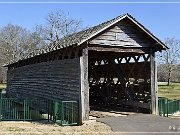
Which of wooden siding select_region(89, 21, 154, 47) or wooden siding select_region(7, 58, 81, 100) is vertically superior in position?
wooden siding select_region(89, 21, 154, 47)

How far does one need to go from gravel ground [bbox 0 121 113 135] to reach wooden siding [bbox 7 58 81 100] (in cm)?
199

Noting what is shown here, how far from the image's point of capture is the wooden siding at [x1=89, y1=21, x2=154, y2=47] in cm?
1700

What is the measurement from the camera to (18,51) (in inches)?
2739

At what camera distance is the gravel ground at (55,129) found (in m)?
13.2

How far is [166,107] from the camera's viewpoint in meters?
20.4

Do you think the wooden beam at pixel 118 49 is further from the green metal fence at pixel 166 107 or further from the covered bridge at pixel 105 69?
the green metal fence at pixel 166 107

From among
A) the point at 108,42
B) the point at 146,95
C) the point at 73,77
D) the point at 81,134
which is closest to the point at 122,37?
the point at 108,42

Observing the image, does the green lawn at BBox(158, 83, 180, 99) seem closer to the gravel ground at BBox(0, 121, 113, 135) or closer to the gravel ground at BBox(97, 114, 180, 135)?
the gravel ground at BBox(97, 114, 180, 135)

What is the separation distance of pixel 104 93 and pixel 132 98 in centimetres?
376

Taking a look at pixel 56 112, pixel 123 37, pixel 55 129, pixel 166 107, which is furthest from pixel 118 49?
pixel 55 129

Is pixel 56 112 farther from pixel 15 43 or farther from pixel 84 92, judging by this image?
pixel 15 43

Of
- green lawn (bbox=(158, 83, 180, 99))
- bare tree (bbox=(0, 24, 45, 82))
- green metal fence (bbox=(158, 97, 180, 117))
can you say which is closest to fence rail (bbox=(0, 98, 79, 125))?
green metal fence (bbox=(158, 97, 180, 117))

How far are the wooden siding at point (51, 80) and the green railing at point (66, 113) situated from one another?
19.3 inches

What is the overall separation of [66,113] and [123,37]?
5.30 metres
